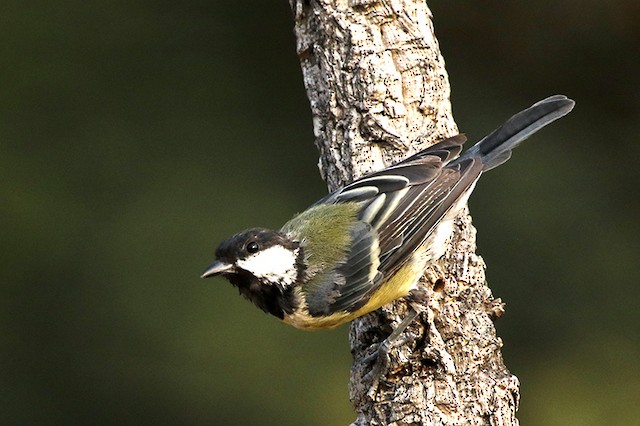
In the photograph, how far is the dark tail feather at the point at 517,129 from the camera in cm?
342

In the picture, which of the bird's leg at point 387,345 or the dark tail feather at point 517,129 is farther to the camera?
the dark tail feather at point 517,129

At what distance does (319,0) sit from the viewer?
326 cm

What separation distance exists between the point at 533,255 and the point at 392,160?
1617mm

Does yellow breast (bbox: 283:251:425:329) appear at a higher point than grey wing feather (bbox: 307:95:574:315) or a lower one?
lower

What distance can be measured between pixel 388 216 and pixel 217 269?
0.57 m

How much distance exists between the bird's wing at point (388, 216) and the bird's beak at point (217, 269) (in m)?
0.26

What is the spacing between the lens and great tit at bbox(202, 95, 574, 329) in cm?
318

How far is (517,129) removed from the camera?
3422 mm

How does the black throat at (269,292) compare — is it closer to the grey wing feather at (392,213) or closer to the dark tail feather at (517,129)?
the grey wing feather at (392,213)

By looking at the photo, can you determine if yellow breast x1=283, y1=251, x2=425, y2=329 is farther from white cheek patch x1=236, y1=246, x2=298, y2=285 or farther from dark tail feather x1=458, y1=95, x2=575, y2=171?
dark tail feather x1=458, y1=95, x2=575, y2=171

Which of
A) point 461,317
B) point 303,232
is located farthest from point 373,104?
point 461,317

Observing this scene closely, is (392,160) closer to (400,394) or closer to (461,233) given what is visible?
(461,233)

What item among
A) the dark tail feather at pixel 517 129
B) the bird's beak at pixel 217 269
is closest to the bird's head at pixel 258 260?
the bird's beak at pixel 217 269

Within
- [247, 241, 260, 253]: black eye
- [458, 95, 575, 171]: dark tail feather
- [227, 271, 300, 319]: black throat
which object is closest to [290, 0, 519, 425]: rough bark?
[458, 95, 575, 171]: dark tail feather
